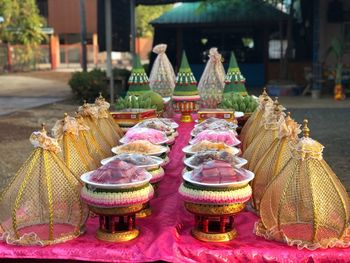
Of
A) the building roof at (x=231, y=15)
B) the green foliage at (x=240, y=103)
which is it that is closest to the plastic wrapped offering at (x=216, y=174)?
the green foliage at (x=240, y=103)

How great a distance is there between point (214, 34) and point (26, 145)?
10.4 metres

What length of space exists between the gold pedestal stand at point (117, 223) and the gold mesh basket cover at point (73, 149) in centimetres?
46

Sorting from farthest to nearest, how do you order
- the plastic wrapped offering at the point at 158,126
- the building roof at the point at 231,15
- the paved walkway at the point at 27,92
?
the building roof at the point at 231,15 → the paved walkway at the point at 27,92 → the plastic wrapped offering at the point at 158,126

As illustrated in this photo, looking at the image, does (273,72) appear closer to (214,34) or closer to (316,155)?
(214,34)

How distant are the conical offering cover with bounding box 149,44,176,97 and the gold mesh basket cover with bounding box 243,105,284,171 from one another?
108 inches

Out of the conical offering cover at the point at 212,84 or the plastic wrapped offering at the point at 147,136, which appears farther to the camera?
the conical offering cover at the point at 212,84

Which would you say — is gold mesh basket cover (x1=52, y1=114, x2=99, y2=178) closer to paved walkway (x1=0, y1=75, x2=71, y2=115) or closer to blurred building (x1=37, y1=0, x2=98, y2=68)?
paved walkway (x1=0, y1=75, x2=71, y2=115)

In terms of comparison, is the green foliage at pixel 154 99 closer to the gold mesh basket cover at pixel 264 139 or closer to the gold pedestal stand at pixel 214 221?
the gold mesh basket cover at pixel 264 139

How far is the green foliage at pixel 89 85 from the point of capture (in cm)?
1330

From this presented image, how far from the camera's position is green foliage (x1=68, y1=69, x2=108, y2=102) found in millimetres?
13297

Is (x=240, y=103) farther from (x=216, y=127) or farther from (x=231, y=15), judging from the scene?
(x=231, y=15)

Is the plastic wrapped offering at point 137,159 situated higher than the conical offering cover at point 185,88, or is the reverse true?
the conical offering cover at point 185,88

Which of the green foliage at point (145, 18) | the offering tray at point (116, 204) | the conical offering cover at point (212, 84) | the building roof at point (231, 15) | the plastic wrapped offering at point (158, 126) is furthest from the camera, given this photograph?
the green foliage at point (145, 18)

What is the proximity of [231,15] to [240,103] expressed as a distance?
12.5 meters
